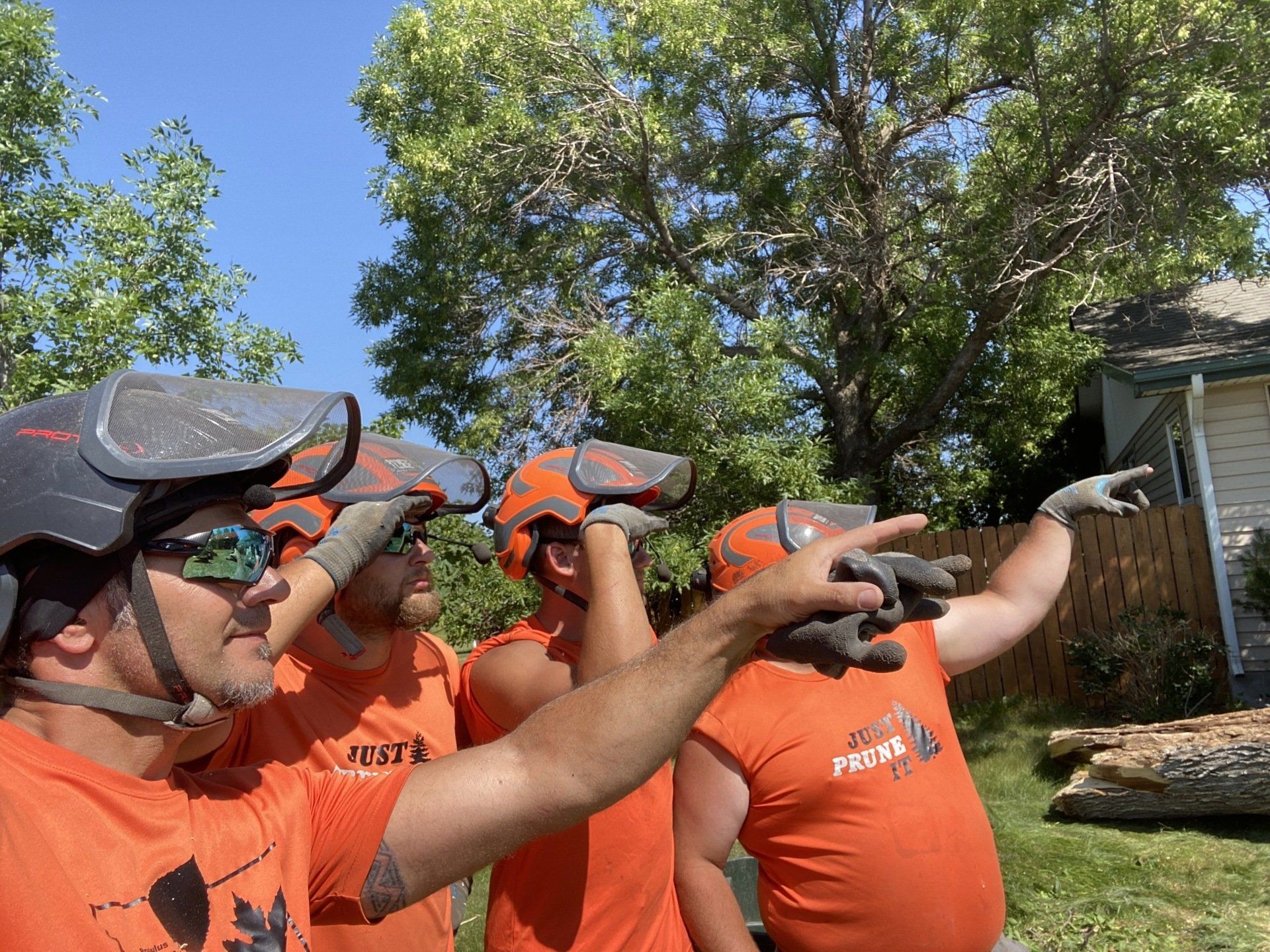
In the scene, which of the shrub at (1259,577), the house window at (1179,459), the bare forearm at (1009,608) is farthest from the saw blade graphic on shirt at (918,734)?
the house window at (1179,459)

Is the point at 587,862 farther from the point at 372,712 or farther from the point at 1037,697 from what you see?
the point at 1037,697

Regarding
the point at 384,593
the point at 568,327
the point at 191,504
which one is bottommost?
the point at 384,593

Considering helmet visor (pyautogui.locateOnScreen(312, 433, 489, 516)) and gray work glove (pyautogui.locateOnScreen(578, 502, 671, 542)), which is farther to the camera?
helmet visor (pyautogui.locateOnScreen(312, 433, 489, 516))

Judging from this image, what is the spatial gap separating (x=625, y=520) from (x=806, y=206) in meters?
13.1

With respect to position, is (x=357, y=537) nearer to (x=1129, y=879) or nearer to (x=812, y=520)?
(x=812, y=520)

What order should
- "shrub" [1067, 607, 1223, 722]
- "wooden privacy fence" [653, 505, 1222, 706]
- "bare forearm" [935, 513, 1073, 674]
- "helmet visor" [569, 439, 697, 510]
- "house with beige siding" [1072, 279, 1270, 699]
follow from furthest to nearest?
"wooden privacy fence" [653, 505, 1222, 706]
"house with beige siding" [1072, 279, 1270, 699]
"shrub" [1067, 607, 1223, 722]
"bare forearm" [935, 513, 1073, 674]
"helmet visor" [569, 439, 697, 510]

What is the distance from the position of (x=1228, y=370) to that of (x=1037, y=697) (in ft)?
13.0

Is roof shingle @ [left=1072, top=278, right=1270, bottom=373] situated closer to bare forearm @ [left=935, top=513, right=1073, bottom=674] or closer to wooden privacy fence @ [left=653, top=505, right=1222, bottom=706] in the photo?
wooden privacy fence @ [left=653, top=505, right=1222, bottom=706]

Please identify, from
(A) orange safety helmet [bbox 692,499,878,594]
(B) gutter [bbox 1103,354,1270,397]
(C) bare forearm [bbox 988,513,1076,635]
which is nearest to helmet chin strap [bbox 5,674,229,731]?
(A) orange safety helmet [bbox 692,499,878,594]

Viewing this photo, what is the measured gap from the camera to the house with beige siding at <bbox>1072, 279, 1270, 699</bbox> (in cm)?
1032

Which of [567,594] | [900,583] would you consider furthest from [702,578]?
[900,583]

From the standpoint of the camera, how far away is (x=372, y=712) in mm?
2795

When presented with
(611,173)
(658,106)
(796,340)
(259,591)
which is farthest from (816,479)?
(259,591)

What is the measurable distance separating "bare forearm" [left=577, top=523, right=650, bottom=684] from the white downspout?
31.0 ft
